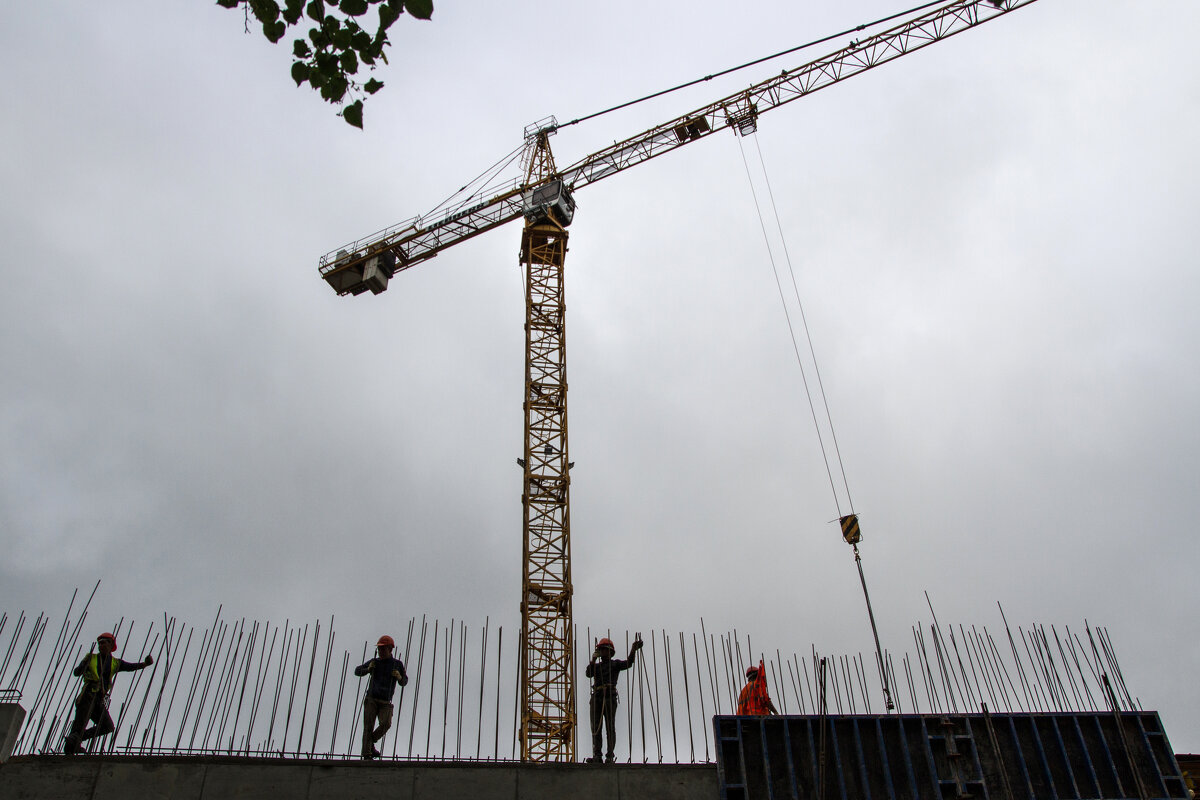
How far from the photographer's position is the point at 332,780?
30.7 feet

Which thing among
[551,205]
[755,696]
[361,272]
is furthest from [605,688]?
[361,272]

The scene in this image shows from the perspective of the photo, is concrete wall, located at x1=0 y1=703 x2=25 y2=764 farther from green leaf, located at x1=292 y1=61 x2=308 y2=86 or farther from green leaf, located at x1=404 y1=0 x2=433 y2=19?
green leaf, located at x1=404 y1=0 x2=433 y2=19

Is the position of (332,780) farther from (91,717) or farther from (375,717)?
(91,717)

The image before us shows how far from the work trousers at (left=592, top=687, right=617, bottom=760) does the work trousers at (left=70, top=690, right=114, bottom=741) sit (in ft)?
19.8

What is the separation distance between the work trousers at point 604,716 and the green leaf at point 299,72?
8725mm

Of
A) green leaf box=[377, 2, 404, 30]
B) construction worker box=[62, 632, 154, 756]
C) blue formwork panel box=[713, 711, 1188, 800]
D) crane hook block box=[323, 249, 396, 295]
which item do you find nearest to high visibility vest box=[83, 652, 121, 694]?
construction worker box=[62, 632, 154, 756]

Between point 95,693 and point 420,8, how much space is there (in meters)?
8.90

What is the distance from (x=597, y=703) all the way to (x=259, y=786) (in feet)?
14.7

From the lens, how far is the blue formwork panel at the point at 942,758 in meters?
9.93

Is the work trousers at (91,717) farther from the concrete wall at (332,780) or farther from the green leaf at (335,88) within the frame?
the green leaf at (335,88)

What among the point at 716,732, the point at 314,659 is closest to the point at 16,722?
the point at 314,659

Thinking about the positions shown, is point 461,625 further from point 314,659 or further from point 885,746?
point 885,746

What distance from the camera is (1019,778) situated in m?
10.2

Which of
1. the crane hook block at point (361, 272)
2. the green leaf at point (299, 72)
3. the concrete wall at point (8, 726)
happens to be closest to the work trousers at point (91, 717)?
the concrete wall at point (8, 726)
